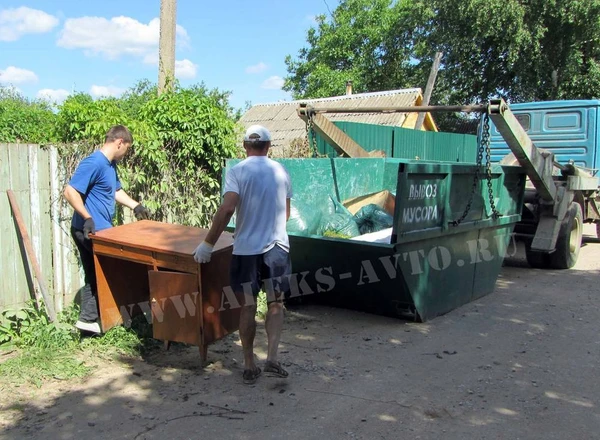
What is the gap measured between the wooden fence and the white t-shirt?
80.3 inches

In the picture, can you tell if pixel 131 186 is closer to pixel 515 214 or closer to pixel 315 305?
pixel 315 305

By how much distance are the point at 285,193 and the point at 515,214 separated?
396 centimetres

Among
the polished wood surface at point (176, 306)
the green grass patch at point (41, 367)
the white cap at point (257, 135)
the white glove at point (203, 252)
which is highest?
the white cap at point (257, 135)

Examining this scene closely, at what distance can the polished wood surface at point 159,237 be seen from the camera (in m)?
4.11

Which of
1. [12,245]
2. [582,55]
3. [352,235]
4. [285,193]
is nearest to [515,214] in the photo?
[352,235]

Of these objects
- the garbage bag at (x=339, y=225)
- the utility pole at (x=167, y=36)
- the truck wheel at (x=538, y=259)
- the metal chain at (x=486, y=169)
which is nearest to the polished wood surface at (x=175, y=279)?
the garbage bag at (x=339, y=225)

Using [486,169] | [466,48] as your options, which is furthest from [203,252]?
[466,48]

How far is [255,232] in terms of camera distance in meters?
3.86

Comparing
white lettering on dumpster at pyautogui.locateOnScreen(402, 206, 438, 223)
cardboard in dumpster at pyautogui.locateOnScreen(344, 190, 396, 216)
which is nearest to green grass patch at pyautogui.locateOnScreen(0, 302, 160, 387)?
white lettering on dumpster at pyautogui.locateOnScreen(402, 206, 438, 223)

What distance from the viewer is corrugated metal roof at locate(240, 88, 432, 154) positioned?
18.3 meters

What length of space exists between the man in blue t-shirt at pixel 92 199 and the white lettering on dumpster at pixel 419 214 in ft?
7.95

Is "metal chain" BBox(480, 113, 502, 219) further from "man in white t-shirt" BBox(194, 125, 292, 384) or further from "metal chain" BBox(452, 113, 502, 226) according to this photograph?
"man in white t-shirt" BBox(194, 125, 292, 384)

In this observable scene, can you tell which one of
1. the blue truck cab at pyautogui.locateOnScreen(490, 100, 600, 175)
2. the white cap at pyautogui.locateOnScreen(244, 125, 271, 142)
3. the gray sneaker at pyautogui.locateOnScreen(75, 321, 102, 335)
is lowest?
the gray sneaker at pyautogui.locateOnScreen(75, 321, 102, 335)

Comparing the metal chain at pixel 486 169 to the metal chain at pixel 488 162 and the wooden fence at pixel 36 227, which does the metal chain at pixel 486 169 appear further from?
the wooden fence at pixel 36 227
